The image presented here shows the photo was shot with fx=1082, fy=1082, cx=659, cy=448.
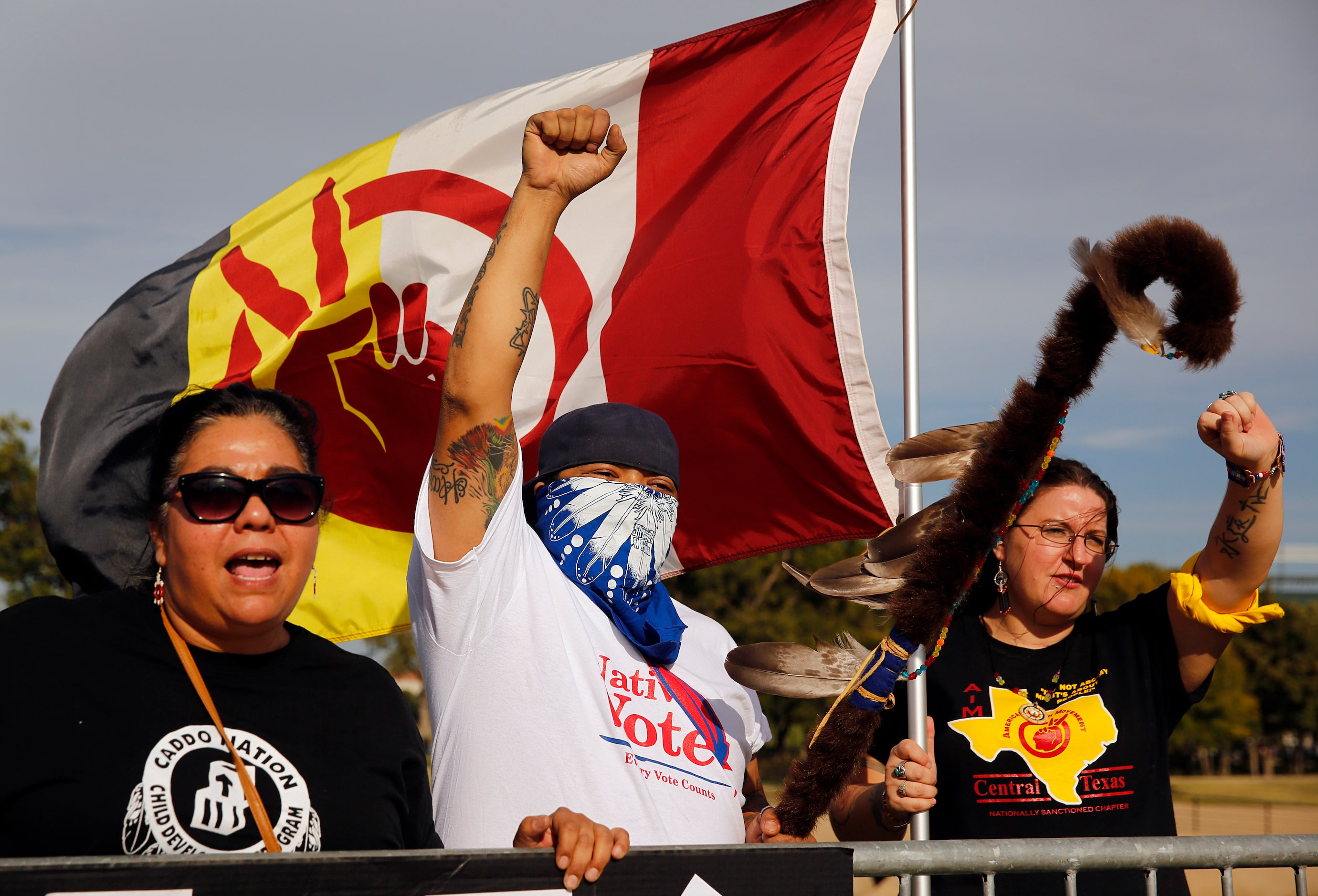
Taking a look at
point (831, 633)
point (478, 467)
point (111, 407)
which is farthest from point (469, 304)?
point (831, 633)

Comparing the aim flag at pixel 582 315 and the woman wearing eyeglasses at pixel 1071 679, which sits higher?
the aim flag at pixel 582 315

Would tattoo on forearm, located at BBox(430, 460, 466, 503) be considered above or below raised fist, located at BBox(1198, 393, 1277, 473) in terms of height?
below

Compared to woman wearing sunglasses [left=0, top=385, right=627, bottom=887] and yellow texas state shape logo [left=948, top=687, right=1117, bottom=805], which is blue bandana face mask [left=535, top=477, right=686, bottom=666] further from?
yellow texas state shape logo [left=948, top=687, right=1117, bottom=805]

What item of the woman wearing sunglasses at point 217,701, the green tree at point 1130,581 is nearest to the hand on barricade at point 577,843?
the woman wearing sunglasses at point 217,701

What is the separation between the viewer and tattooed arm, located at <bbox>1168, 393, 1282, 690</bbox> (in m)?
2.73

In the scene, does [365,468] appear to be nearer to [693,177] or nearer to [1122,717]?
[693,177]

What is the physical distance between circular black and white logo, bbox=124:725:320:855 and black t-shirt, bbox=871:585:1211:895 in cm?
179

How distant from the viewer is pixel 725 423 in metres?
4.57

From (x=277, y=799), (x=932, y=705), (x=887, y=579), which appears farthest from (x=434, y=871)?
(x=932, y=705)

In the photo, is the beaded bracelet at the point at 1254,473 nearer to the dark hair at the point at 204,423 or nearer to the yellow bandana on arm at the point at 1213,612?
the yellow bandana on arm at the point at 1213,612

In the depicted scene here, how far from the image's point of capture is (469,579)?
267 cm

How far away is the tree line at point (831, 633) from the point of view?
85.0ft

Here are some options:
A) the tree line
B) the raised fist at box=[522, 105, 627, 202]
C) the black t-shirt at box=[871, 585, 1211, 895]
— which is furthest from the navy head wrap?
the tree line

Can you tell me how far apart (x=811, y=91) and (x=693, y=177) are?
2.06 ft
